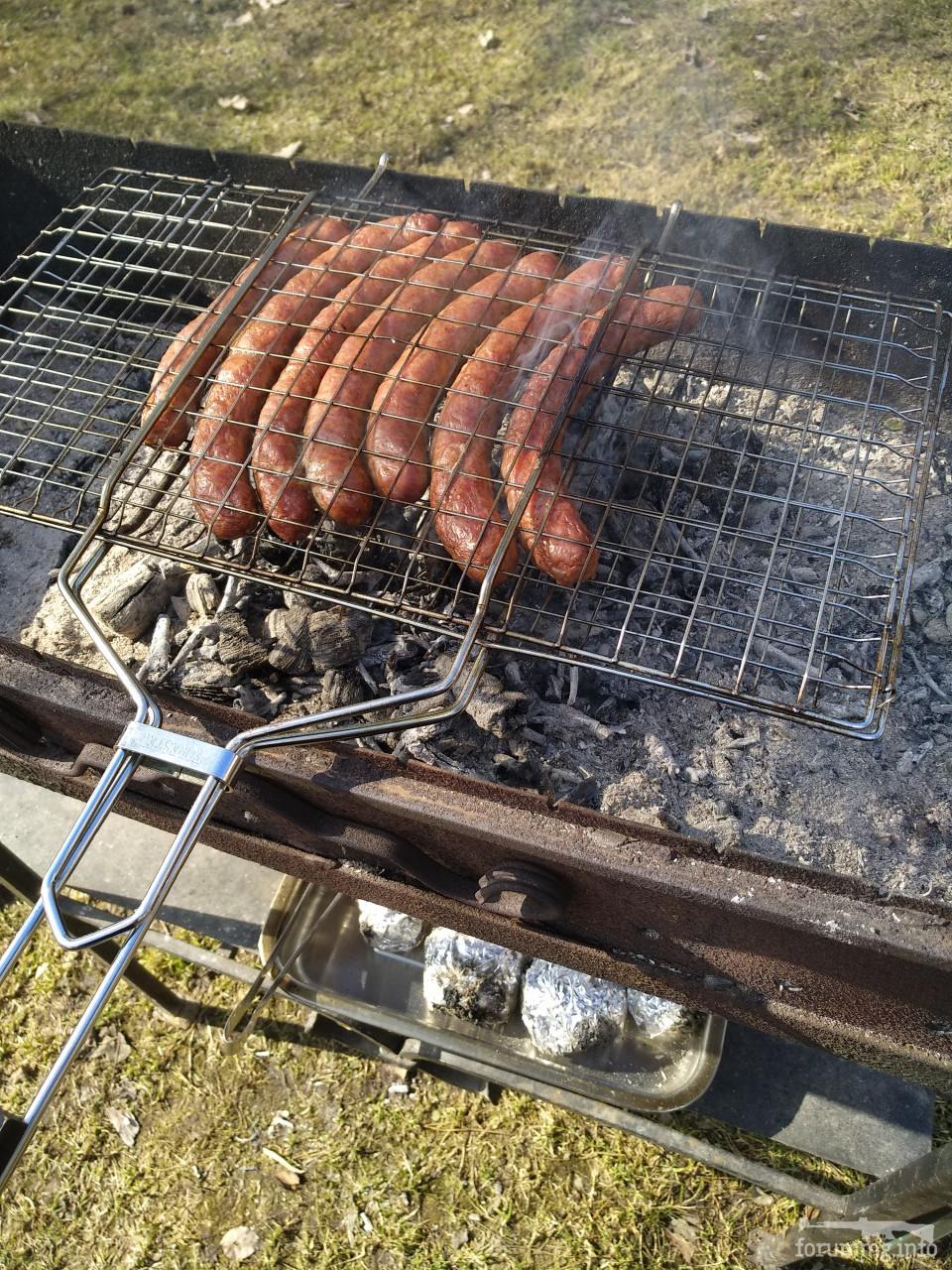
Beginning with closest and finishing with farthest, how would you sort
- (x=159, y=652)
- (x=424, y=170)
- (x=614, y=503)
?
(x=614, y=503)
(x=159, y=652)
(x=424, y=170)

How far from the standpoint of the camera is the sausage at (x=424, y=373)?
2.31 meters

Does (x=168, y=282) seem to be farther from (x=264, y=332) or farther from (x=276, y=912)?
(x=276, y=912)

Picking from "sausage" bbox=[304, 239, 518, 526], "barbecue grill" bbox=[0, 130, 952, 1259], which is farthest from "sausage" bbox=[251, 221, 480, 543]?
"barbecue grill" bbox=[0, 130, 952, 1259]

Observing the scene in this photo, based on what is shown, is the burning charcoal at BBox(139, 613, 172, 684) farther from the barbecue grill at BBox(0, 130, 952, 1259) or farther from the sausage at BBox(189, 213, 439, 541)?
the sausage at BBox(189, 213, 439, 541)

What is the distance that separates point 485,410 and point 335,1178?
2.56m

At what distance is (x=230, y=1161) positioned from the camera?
2.99 metres

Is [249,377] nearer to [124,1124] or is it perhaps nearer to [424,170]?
[124,1124]

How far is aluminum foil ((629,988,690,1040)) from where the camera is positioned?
8.99 ft

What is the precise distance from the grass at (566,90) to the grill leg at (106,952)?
4.73 meters

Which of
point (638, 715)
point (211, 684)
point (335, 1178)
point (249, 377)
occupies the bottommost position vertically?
point (335, 1178)

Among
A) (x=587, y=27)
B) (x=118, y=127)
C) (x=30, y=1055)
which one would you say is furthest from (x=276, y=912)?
(x=587, y=27)

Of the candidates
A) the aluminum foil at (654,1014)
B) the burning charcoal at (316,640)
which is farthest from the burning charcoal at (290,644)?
the aluminum foil at (654,1014)

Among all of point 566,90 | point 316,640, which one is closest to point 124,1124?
point 316,640

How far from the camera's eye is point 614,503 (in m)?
2.27
